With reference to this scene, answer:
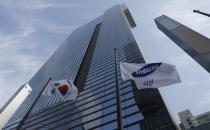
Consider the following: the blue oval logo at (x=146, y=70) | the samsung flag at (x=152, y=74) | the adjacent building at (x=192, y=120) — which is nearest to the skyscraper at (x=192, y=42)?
the samsung flag at (x=152, y=74)

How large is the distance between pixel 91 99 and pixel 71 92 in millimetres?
31559

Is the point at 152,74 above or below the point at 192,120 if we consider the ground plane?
below

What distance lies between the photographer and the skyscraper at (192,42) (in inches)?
1519

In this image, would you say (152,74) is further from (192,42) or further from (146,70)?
(192,42)

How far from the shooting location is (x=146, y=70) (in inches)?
495

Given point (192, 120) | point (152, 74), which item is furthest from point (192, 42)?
point (192, 120)

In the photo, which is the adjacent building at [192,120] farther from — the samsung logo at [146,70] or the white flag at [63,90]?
the samsung logo at [146,70]

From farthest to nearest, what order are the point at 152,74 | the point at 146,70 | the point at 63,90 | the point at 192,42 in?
the point at 192,42
the point at 63,90
the point at 146,70
the point at 152,74

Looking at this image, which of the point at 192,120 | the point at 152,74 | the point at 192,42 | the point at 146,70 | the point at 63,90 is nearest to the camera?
the point at 152,74

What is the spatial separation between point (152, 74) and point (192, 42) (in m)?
38.0

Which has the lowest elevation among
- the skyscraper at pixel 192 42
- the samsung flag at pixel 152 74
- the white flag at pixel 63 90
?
the samsung flag at pixel 152 74

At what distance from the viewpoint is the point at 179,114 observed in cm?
15362

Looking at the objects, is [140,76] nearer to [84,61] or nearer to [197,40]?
[197,40]

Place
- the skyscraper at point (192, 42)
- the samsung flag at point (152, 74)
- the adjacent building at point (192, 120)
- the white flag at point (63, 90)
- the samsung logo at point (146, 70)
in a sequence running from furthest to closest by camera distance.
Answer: the adjacent building at point (192, 120) < the skyscraper at point (192, 42) < the white flag at point (63, 90) < the samsung logo at point (146, 70) < the samsung flag at point (152, 74)
